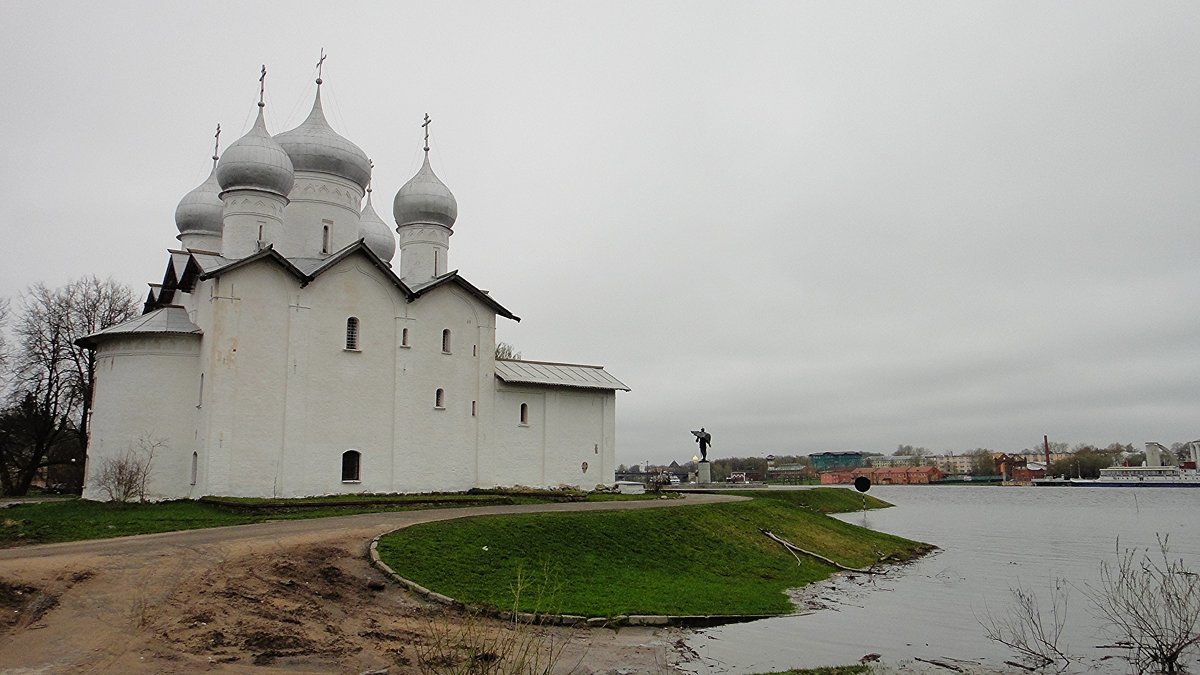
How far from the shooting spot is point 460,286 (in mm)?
31078

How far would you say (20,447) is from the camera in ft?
128

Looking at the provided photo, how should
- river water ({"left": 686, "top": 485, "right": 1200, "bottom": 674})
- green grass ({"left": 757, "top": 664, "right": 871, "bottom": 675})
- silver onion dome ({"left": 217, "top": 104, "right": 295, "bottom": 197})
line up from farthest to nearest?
silver onion dome ({"left": 217, "top": 104, "right": 295, "bottom": 197}) < river water ({"left": 686, "top": 485, "right": 1200, "bottom": 674}) < green grass ({"left": 757, "top": 664, "right": 871, "bottom": 675})

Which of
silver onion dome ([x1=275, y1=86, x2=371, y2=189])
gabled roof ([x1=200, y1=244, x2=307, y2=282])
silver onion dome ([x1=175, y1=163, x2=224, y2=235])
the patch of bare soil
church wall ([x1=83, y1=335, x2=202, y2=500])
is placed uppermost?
silver onion dome ([x1=275, y1=86, x2=371, y2=189])

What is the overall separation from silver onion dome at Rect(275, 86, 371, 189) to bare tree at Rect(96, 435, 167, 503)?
1114cm

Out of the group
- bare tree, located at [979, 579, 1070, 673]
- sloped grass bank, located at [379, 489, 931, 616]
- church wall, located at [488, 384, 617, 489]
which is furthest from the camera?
church wall, located at [488, 384, 617, 489]

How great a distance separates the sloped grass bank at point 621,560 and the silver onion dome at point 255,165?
1475 cm

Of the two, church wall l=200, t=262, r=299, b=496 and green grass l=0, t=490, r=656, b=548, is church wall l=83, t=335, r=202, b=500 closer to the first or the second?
church wall l=200, t=262, r=299, b=496

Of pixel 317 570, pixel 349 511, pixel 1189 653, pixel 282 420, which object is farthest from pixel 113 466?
pixel 1189 653

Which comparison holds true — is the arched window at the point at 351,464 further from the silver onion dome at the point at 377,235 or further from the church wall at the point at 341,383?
the silver onion dome at the point at 377,235

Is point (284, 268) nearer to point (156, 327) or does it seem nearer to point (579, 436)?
point (156, 327)

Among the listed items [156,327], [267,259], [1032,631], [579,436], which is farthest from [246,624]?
[579,436]

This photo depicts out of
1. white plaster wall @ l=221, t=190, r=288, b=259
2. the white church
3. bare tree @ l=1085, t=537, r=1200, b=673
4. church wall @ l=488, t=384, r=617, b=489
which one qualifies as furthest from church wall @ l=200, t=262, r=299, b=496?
bare tree @ l=1085, t=537, r=1200, b=673

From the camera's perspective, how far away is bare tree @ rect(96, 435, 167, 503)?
2420cm

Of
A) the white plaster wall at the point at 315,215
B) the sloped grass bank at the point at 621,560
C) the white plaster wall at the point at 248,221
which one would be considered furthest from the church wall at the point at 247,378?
the sloped grass bank at the point at 621,560
